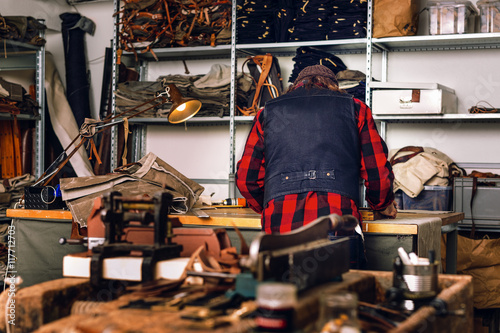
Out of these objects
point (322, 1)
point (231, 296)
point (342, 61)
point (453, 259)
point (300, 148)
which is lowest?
point (453, 259)

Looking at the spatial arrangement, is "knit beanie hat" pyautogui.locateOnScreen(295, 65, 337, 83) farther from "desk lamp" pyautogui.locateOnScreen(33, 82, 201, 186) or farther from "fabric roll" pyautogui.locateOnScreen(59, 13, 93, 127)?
"fabric roll" pyautogui.locateOnScreen(59, 13, 93, 127)

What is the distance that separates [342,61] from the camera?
450 cm

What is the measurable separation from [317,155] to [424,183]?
5.55 ft

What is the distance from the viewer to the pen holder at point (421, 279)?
1514 millimetres

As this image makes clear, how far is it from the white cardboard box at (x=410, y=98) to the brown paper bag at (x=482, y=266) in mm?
834

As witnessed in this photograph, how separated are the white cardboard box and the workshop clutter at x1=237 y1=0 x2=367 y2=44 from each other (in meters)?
0.44

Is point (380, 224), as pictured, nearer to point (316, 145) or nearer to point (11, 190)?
point (316, 145)

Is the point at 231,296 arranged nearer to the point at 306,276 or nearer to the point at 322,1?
the point at 306,276

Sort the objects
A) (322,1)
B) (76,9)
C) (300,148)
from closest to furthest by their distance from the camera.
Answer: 1. (300,148)
2. (322,1)
3. (76,9)

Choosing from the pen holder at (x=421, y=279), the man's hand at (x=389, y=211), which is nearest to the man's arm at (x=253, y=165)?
the man's hand at (x=389, y=211)

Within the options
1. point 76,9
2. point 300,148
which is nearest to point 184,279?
point 300,148

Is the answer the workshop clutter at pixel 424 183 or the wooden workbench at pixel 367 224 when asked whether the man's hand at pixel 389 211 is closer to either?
the wooden workbench at pixel 367 224

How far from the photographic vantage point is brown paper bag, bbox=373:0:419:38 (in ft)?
12.8

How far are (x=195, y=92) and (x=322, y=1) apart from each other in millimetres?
1109
